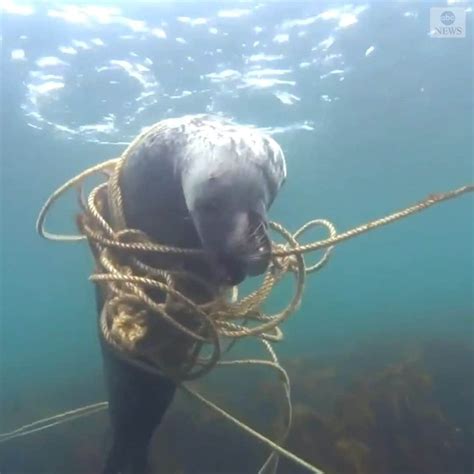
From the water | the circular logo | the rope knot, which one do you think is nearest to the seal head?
the rope knot

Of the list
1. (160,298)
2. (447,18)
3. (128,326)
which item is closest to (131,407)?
(160,298)

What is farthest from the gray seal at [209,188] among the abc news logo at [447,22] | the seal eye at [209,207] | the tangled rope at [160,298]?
the abc news logo at [447,22]

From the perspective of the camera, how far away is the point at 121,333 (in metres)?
3.18

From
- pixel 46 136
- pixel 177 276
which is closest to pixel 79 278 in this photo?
pixel 46 136

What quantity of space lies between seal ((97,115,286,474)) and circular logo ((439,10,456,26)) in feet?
43.8

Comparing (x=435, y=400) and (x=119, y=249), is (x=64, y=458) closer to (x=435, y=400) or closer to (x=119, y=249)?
(x=435, y=400)

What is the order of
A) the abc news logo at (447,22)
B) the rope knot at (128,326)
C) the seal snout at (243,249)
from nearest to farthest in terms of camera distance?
the seal snout at (243,249)
the rope knot at (128,326)
the abc news logo at (447,22)

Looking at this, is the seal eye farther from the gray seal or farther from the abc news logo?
the abc news logo

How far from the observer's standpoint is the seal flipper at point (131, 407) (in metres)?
4.13

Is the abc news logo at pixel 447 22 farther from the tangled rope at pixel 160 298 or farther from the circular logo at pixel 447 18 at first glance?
the tangled rope at pixel 160 298

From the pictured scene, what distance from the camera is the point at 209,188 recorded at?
280 cm

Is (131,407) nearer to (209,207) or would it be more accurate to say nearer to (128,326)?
(128,326)

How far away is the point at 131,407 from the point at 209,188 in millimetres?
2299

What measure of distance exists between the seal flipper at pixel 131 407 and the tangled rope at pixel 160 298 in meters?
0.31
